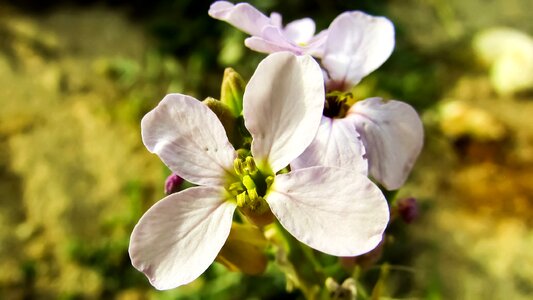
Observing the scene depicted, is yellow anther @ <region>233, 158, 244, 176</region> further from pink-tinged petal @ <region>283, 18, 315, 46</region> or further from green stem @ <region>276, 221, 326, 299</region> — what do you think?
pink-tinged petal @ <region>283, 18, 315, 46</region>

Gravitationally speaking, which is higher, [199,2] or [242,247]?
[242,247]

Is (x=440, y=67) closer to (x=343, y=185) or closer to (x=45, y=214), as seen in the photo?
(x=45, y=214)

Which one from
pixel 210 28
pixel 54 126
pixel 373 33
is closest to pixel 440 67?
pixel 210 28

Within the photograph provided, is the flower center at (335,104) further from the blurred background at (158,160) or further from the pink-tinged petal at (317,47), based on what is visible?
the blurred background at (158,160)

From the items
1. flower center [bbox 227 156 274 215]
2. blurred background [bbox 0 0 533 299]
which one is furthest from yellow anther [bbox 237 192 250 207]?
blurred background [bbox 0 0 533 299]

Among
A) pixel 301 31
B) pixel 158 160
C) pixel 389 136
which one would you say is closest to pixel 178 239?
pixel 389 136

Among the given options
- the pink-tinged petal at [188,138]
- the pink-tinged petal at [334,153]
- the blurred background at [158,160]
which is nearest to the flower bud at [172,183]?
the pink-tinged petal at [188,138]
